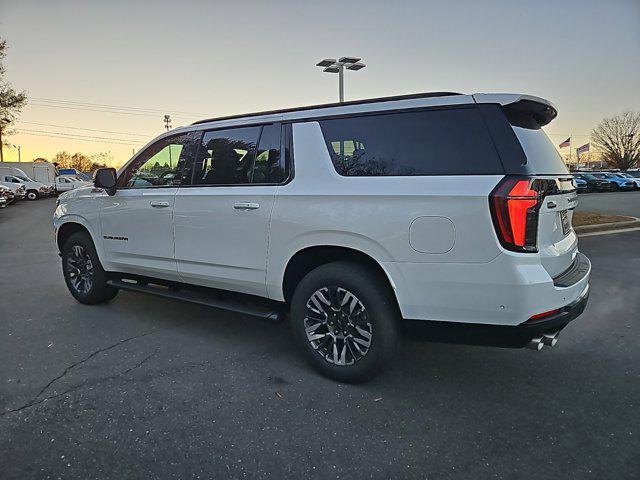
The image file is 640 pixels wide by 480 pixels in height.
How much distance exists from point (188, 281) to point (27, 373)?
1399 millimetres

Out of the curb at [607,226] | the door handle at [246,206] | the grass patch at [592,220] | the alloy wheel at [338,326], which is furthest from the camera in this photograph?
the grass patch at [592,220]

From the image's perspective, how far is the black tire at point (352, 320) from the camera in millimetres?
2848

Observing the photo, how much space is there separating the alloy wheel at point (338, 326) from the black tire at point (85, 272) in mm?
2867

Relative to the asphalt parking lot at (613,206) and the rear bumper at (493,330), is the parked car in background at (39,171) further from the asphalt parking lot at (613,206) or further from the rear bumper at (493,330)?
the rear bumper at (493,330)

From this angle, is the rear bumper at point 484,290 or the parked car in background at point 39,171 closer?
the rear bumper at point 484,290

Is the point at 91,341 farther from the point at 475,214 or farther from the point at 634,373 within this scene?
the point at 634,373

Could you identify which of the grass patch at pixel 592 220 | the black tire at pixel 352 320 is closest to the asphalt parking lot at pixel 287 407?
the black tire at pixel 352 320

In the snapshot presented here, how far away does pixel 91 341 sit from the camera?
12.8ft

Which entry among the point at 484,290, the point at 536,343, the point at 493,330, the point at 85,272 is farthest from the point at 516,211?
the point at 85,272

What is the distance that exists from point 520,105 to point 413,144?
26.8 inches

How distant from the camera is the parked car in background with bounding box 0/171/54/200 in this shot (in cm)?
2727

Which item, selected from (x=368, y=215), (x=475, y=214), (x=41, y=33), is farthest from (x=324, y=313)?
(x=41, y=33)

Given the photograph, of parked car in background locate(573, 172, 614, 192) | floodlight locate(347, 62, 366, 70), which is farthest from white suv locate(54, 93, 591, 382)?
parked car in background locate(573, 172, 614, 192)

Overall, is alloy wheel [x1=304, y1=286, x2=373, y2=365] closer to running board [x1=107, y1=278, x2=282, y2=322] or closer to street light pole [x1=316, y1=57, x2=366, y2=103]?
running board [x1=107, y1=278, x2=282, y2=322]
